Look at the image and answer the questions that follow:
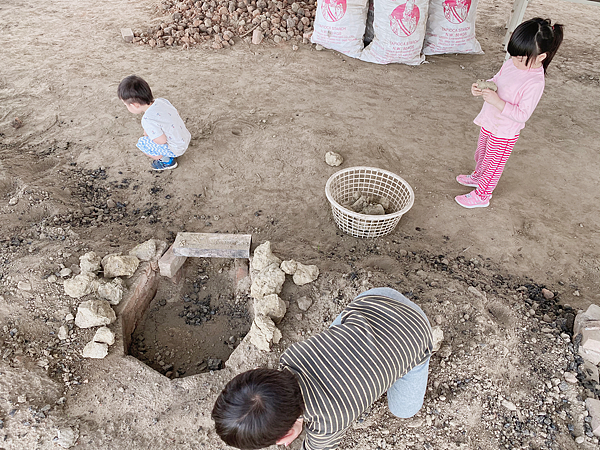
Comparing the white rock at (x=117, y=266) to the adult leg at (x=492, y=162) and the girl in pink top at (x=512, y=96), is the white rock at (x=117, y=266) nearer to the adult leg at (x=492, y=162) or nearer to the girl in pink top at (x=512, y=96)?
the girl in pink top at (x=512, y=96)

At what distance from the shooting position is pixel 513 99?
2621 mm

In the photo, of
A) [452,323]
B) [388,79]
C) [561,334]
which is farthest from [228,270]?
[388,79]

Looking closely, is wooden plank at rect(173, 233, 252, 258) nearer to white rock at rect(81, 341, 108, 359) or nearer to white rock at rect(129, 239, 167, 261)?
white rock at rect(129, 239, 167, 261)

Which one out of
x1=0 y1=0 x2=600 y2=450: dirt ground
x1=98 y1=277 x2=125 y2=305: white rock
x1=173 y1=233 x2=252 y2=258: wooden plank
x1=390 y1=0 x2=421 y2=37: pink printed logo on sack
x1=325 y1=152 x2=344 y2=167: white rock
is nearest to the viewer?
x1=0 y1=0 x2=600 y2=450: dirt ground

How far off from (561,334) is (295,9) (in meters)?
Result: 5.41

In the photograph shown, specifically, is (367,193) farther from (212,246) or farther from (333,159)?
(212,246)

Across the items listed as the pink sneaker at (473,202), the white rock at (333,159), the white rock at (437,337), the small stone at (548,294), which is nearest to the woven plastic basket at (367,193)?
the white rock at (333,159)

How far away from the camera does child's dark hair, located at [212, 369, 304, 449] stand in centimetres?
128

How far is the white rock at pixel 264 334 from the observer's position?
7.18ft

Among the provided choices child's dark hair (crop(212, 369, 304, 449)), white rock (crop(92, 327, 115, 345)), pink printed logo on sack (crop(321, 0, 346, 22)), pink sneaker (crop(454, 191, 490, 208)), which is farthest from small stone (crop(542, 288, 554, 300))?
pink printed logo on sack (crop(321, 0, 346, 22))

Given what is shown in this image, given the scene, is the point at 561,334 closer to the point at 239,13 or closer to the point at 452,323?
the point at 452,323

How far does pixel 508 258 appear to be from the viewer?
2.84 m

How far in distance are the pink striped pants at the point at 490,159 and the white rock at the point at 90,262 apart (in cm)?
282

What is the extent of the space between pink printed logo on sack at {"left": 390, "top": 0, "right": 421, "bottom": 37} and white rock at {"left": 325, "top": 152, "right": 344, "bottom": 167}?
7.75ft
